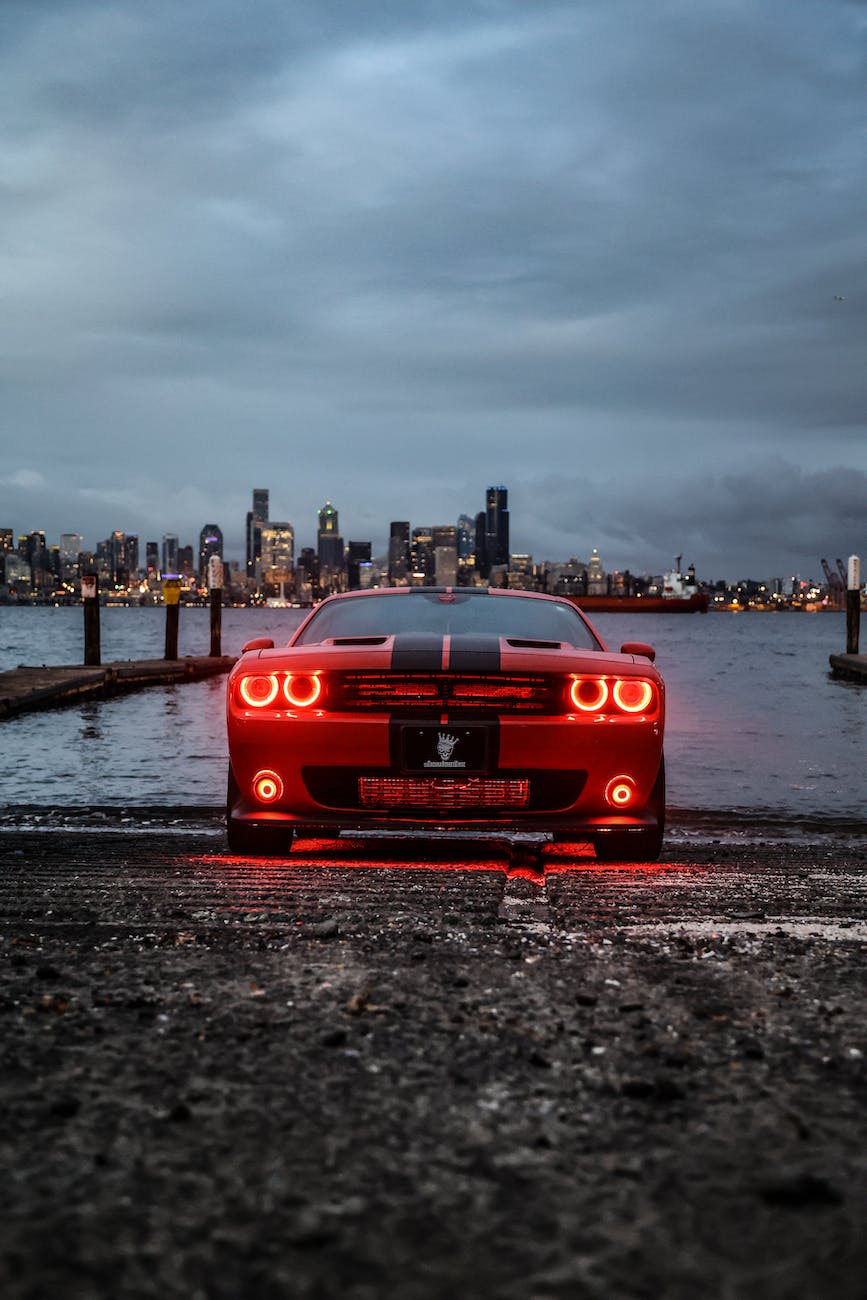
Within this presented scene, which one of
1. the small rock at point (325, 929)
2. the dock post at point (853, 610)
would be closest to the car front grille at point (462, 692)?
the small rock at point (325, 929)

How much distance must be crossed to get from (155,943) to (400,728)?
158 centimetres

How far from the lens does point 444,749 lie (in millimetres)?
5062

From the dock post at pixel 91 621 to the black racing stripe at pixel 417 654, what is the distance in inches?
759

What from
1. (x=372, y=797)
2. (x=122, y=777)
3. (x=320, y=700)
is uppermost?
(x=320, y=700)

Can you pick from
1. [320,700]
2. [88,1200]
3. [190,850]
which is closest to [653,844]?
[320,700]

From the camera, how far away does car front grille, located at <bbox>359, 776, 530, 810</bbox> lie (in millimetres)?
5082

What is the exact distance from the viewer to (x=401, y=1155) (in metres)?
2.22

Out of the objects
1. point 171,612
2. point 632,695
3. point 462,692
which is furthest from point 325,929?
point 171,612

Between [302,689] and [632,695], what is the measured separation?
1424 millimetres

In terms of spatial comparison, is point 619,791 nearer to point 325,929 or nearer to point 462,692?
point 462,692

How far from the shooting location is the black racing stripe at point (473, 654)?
5098 mm

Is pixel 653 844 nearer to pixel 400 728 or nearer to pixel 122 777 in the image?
pixel 400 728

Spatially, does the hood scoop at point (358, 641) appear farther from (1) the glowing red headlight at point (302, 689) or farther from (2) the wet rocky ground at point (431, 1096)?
(2) the wet rocky ground at point (431, 1096)

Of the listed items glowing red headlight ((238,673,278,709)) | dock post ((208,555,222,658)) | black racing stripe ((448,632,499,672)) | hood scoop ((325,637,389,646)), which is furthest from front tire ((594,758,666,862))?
dock post ((208,555,222,658))
